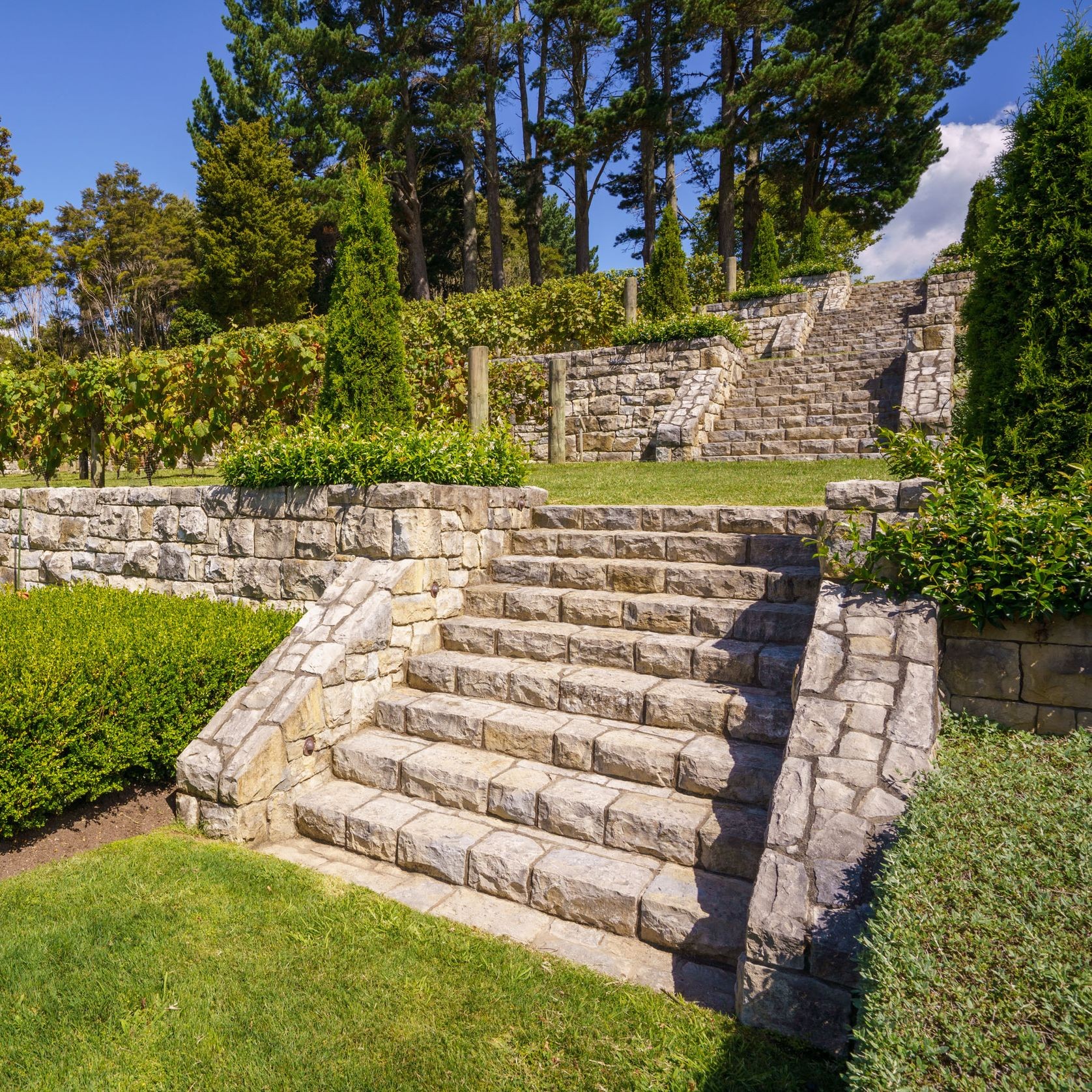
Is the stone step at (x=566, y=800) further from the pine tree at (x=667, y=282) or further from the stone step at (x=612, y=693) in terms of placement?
the pine tree at (x=667, y=282)

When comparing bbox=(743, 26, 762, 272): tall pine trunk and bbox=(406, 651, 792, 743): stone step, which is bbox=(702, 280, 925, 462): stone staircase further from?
bbox=(743, 26, 762, 272): tall pine trunk

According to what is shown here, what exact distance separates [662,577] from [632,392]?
7.52m

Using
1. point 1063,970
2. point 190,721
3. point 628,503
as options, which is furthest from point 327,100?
point 1063,970

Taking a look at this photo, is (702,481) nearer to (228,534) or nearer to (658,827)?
(228,534)

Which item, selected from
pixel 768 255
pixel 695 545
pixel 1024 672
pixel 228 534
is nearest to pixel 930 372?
pixel 695 545

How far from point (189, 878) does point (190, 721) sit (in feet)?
4.00

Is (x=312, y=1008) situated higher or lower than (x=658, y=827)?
lower

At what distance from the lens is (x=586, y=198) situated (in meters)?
24.5

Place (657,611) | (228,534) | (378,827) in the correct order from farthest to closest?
(228,534)
(657,611)
(378,827)

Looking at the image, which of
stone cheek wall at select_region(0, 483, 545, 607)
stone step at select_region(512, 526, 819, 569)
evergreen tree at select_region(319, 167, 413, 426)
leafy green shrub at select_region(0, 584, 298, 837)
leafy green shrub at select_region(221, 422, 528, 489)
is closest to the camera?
leafy green shrub at select_region(0, 584, 298, 837)

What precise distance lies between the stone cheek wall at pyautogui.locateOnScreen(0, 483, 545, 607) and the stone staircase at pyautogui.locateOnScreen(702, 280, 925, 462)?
5.36 metres

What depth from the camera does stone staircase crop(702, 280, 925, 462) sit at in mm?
9773

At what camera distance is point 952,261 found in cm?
1812

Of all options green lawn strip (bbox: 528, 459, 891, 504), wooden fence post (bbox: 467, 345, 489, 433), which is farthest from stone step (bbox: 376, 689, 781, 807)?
wooden fence post (bbox: 467, 345, 489, 433)
